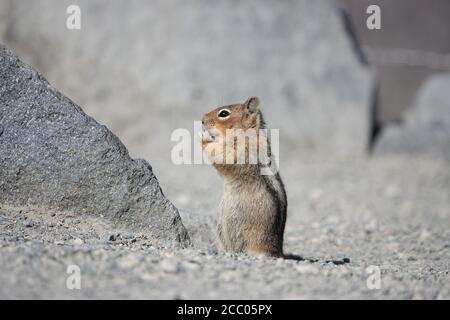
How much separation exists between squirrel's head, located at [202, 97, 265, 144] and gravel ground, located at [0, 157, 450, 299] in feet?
3.06

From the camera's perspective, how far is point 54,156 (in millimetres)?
5703

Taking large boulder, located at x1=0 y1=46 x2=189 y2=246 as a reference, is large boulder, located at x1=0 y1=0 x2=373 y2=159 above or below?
above

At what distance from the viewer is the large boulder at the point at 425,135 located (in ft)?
44.2

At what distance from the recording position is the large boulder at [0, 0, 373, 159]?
1238 cm

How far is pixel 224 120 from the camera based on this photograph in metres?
6.76

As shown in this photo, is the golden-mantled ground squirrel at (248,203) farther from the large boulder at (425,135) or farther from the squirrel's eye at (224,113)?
the large boulder at (425,135)

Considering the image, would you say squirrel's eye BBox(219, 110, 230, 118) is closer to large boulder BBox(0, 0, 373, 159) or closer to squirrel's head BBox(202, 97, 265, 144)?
squirrel's head BBox(202, 97, 265, 144)

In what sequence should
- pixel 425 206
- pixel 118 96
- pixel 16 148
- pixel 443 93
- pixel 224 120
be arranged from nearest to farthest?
1. pixel 16 148
2. pixel 224 120
3. pixel 425 206
4. pixel 118 96
5. pixel 443 93

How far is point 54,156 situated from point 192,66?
6.95m

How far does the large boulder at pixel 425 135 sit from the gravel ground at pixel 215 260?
12.7ft

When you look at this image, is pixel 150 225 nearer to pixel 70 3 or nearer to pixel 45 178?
pixel 45 178

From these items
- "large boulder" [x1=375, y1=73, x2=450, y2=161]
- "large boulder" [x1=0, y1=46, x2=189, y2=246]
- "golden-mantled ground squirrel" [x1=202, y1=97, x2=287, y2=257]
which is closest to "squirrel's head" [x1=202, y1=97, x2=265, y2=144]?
"golden-mantled ground squirrel" [x1=202, y1=97, x2=287, y2=257]
